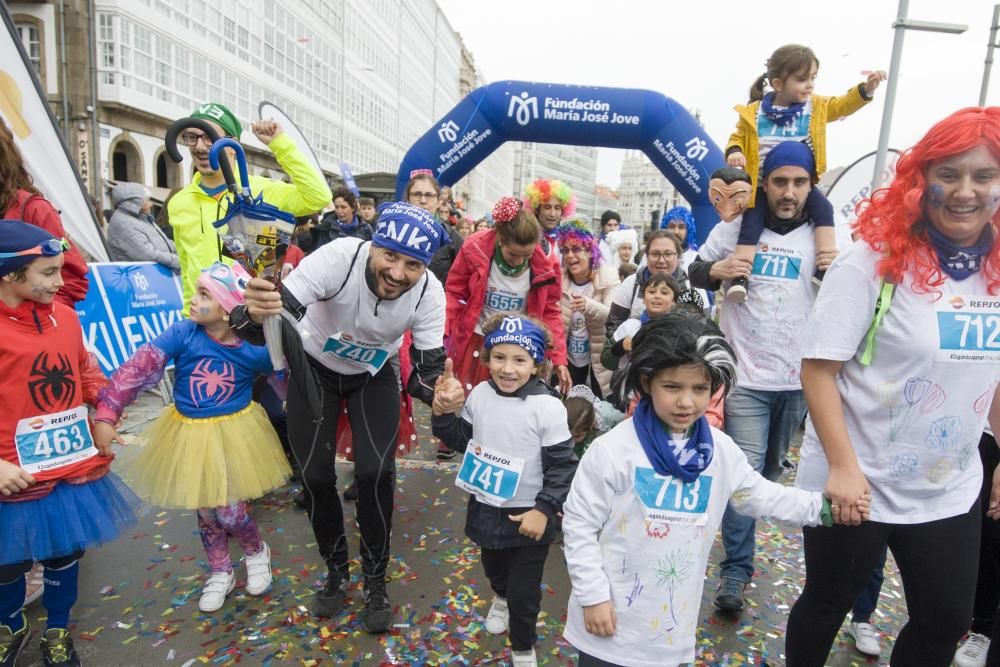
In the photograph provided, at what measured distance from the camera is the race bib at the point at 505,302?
392 centimetres

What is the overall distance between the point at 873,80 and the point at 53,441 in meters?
4.35

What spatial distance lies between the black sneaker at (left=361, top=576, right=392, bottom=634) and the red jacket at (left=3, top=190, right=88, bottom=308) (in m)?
1.89

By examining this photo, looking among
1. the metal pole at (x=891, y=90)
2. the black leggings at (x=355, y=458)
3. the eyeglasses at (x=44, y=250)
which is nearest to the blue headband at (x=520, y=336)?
the black leggings at (x=355, y=458)

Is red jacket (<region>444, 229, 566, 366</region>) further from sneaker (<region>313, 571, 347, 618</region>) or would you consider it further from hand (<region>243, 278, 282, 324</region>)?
hand (<region>243, 278, 282, 324</region>)

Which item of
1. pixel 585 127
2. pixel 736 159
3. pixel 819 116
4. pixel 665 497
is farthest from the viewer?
pixel 585 127

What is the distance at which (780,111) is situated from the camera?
3520 mm

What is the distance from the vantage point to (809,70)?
11.1 ft

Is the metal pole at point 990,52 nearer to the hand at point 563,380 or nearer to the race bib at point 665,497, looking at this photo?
the hand at point 563,380

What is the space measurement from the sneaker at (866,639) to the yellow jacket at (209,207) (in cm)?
331

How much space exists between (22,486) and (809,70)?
415cm

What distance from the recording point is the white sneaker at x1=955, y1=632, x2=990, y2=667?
2.61 m

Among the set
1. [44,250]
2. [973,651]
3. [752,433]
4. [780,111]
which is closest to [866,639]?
[973,651]

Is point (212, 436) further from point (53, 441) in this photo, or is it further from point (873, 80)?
point (873, 80)

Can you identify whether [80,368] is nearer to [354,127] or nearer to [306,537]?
[306,537]
